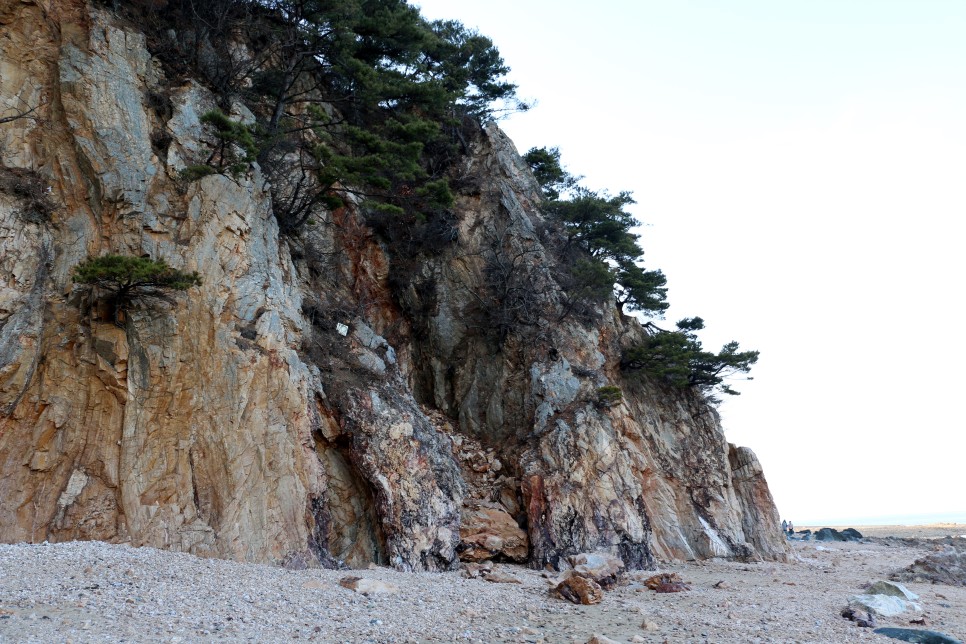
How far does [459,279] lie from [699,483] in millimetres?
12516

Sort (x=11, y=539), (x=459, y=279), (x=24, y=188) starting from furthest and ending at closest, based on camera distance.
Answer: (x=459, y=279), (x=24, y=188), (x=11, y=539)

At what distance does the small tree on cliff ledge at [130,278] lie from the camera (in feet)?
36.7

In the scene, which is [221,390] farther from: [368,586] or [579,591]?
[579,591]

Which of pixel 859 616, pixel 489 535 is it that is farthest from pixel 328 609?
pixel 859 616

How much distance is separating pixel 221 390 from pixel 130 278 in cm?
277

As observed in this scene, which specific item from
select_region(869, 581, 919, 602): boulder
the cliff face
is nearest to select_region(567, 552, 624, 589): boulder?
the cliff face

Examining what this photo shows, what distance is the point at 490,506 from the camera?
1750cm

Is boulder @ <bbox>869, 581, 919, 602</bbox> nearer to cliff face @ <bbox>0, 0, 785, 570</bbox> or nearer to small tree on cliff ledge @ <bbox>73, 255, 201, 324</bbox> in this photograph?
cliff face @ <bbox>0, 0, 785, 570</bbox>

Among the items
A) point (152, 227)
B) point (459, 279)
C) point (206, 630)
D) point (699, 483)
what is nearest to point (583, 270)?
point (459, 279)

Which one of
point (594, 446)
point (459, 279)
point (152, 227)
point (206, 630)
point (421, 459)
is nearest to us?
point (206, 630)

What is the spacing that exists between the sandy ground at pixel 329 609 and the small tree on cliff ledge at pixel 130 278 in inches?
185

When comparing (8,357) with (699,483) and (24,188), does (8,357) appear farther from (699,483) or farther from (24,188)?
(699,483)

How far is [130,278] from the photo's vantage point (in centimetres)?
1148

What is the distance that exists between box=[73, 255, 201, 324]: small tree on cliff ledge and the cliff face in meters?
0.34
